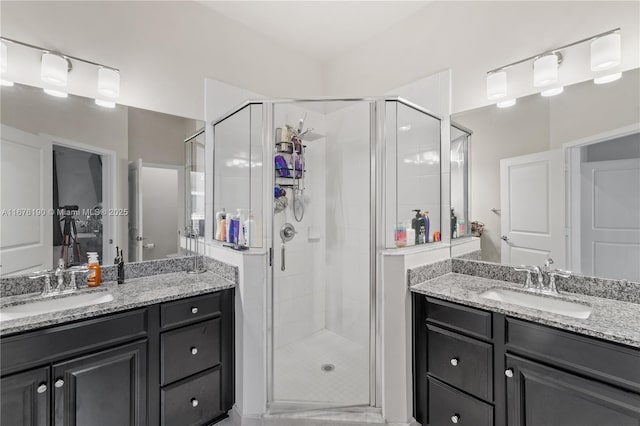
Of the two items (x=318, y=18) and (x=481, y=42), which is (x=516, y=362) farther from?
(x=318, y=18)

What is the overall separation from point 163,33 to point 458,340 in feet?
9.61

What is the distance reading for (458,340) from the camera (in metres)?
1.61

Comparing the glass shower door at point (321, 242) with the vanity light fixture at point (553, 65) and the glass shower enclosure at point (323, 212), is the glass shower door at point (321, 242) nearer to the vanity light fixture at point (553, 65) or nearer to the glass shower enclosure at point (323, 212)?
the glass shower enclosure at point (323, 212)

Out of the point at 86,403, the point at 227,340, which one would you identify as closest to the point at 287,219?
the point at 227,340

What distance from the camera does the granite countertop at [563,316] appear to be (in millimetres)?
1172

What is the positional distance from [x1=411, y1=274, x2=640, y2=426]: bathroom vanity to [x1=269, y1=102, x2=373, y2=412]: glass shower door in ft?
2.35

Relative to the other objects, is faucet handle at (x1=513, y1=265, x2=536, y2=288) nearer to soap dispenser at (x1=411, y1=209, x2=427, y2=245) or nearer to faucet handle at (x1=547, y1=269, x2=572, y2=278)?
faucet handle at (x1=547, y1=269, x2=572, y2=278)

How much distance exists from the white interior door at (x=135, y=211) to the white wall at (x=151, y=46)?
48cm

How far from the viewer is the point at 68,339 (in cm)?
133

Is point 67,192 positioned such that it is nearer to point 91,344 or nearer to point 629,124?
point 91,344

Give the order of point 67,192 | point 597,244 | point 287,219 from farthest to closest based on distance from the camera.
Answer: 1. point 287,219
2. point 67,192
3. point 597,244

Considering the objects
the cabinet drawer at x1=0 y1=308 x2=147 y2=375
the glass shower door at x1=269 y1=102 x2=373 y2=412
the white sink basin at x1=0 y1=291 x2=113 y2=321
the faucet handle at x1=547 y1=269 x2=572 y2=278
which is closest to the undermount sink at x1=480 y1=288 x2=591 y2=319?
the faucet handle at x1=547 y1=269 x2=572 y2=278

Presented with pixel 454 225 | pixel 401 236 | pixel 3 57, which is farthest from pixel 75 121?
pixel 454 225

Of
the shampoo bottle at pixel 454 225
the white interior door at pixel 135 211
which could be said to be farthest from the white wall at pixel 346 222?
the white interior door at pixel 135 211
